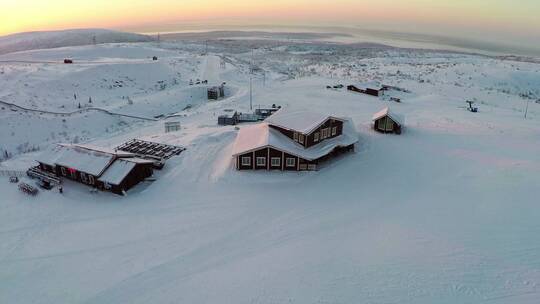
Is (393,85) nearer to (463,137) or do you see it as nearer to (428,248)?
(463,137)

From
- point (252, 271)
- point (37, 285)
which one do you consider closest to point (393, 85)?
point (252, 271)

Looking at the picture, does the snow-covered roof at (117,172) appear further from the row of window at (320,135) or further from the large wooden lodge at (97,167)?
the row of window at (320,135)

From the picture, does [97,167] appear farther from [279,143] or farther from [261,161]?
[279,143]

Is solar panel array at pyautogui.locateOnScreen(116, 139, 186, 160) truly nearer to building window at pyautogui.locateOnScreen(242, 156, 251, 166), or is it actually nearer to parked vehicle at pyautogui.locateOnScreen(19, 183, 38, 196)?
building window at pyautogui.locateOnScreen(242, 156, 251, 166)

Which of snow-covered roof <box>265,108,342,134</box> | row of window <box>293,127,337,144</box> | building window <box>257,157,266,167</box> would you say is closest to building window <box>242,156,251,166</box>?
building window <box>257,157,266,167</box>

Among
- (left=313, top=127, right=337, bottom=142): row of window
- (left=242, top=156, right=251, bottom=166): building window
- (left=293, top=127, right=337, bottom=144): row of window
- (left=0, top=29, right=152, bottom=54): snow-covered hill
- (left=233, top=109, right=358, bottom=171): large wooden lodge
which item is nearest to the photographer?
(left=233, top=109, right=358, bottom=171): large wooden lodge
